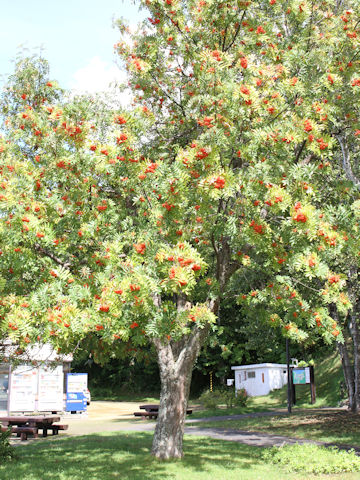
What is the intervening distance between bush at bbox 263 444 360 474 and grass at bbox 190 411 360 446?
119 inches

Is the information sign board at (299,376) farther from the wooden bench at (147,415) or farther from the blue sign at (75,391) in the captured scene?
the blue sign at (75,391)

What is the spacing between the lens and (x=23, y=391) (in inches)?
876

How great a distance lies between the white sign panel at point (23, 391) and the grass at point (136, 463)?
25.0ft

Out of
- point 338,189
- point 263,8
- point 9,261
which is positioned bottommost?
point 9,261

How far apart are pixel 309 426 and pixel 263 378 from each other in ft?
49.3

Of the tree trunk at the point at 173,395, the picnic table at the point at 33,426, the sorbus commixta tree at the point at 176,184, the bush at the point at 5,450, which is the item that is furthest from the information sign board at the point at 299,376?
the bush at the point at 5,450

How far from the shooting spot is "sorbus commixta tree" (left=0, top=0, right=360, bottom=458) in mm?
7332

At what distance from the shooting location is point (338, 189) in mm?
11297

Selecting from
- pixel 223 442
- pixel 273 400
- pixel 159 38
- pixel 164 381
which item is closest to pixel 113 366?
pixel 273 400

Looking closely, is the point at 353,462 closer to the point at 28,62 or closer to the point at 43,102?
the point at 43,102

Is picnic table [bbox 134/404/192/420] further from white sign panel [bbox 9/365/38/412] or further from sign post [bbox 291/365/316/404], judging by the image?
sign post [bbox 291/365/316/404]

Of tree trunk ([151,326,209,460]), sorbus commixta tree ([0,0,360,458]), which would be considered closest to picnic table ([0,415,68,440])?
sorbus commixta tree ([0,0,360,458])

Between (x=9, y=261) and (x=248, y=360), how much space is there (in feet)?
107

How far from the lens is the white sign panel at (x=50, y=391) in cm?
2267
